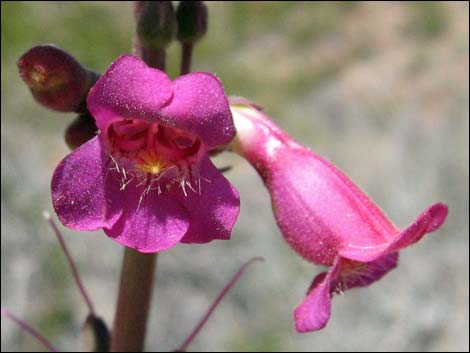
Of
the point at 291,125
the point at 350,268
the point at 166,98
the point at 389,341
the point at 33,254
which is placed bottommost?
the point at 291,125

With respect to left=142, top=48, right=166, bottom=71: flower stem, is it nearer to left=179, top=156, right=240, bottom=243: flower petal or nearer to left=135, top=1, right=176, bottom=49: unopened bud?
left=135, top=1, right=176, bottom=49: unopened bud

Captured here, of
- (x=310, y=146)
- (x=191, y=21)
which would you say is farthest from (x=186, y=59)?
(x=310, y=146)

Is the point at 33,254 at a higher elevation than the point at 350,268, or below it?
below

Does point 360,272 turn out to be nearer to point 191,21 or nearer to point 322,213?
point 322,213

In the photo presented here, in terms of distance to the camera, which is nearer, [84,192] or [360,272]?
[84,192]

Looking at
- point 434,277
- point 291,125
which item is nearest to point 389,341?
point 434,277

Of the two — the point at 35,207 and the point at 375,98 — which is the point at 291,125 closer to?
the point at 375,98
